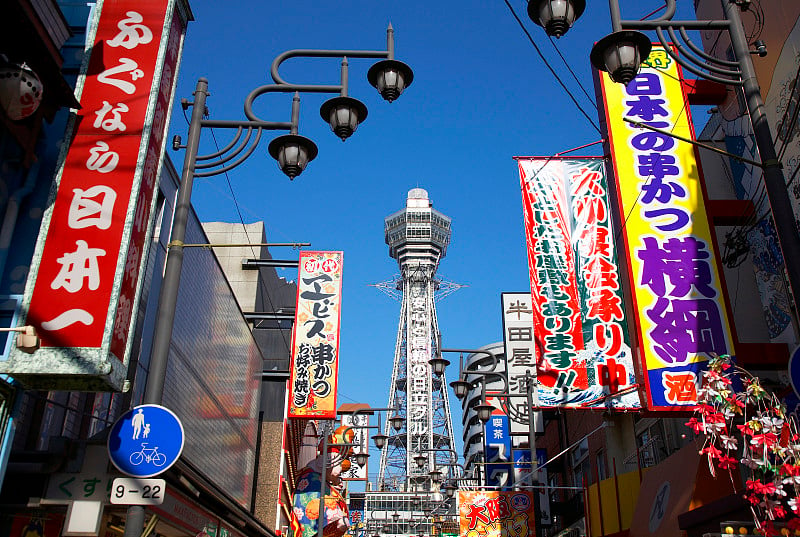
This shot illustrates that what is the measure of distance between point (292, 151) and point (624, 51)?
426 cm

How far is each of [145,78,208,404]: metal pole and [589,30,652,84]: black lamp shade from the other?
5.16 m

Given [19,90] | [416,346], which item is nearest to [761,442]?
[19,90]

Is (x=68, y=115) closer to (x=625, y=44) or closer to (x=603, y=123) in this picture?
(x=625, y=44)

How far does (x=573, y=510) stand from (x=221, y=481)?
16665 millimetres

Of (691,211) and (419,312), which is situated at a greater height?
(419,312)

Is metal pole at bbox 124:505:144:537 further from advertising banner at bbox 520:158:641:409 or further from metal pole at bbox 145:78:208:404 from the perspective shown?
advertising banner at bbox 520:158:641:409

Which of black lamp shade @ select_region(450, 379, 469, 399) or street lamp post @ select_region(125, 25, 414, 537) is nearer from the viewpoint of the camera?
street lamp post @ select_region(125, 25, 414, 537)

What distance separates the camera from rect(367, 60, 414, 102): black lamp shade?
31.8ft

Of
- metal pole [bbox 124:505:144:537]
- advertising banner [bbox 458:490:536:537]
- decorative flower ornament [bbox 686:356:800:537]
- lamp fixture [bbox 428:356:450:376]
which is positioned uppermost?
lamp fixture [bbox 428:356:450:376]

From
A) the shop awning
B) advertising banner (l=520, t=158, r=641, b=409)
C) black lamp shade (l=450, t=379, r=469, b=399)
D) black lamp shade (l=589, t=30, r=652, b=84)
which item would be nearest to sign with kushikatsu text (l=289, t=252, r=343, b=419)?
black lamp shade (l=450, t=379, r=469, b=399)

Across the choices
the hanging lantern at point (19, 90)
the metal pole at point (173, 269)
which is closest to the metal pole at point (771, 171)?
the metal pole at point (173, 269)

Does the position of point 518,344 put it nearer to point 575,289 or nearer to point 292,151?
point 575,289

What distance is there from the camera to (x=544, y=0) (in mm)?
8828

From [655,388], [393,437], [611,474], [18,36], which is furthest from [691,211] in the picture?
[393,437]
